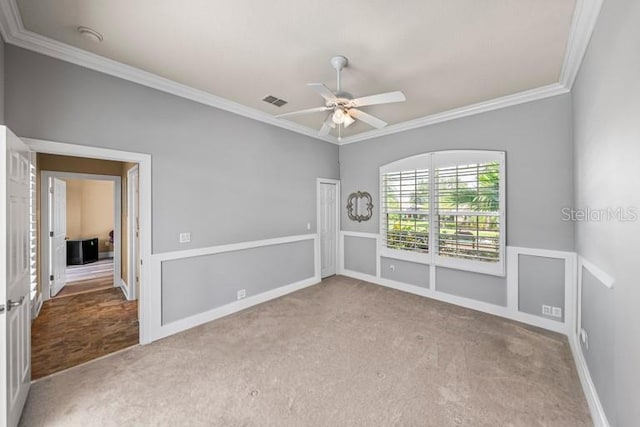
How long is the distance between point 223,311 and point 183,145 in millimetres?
2206

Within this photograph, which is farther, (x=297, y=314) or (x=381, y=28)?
(x=297, y=314)

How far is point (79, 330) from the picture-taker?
312 cm

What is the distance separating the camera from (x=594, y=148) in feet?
6.64

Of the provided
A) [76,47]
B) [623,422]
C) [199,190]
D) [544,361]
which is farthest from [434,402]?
[76,47]

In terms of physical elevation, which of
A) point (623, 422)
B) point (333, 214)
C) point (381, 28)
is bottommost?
point (623, 422)

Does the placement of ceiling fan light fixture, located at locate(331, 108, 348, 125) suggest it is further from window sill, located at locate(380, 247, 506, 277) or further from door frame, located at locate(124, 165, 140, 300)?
door frame, located at locate(124, 165, 140, 300)

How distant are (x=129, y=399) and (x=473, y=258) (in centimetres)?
412

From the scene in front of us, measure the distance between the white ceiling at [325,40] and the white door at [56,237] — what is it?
10.5 ft

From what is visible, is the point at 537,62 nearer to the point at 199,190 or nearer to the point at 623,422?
the point at 623,422

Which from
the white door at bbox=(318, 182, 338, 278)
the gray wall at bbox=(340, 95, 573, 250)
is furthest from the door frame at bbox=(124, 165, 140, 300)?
the gray wall at bbox=(340, 95, 573, 250)

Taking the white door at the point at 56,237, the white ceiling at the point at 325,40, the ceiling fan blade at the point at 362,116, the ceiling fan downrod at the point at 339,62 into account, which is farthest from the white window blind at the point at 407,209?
the white door at the point at 56,237

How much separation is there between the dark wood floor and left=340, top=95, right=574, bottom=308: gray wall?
441cm

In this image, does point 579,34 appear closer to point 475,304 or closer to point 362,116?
point 362,116

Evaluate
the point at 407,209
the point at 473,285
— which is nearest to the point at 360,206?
the point at 407,209
